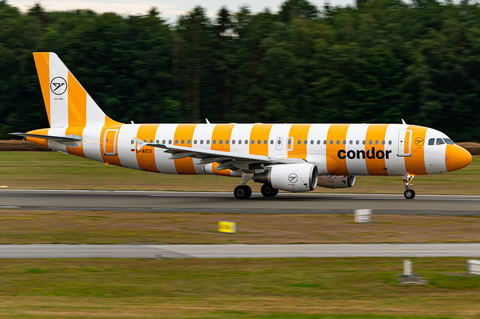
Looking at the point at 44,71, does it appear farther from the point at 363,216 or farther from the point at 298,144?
the point at 363,216

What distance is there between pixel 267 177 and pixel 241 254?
13.1 meters

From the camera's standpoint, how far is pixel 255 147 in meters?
32.6

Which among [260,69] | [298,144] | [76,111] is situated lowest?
[298,144]

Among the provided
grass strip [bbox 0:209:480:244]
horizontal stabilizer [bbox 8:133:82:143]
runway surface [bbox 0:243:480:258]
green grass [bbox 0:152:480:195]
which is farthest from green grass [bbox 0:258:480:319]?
green grass [bbox 0:152:480:195]

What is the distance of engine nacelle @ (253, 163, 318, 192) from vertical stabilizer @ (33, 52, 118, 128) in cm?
1083

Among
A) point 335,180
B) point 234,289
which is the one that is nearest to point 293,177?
point 335,180

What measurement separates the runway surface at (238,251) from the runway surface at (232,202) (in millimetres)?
7157

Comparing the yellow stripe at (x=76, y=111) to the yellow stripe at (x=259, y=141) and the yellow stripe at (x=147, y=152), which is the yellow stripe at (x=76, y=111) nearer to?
the yellow stripe at (x=147, y=152)

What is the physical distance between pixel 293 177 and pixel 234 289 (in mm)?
16494

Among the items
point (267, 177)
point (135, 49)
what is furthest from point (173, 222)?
point (135, 49)

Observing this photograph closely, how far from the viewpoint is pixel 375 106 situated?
71.8 m

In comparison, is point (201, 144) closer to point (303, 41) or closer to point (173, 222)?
point (173, 222)

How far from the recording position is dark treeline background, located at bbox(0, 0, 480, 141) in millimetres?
71312

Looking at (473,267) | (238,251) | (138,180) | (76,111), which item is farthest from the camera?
(138,180)
